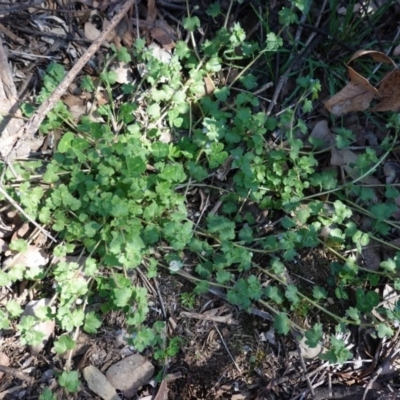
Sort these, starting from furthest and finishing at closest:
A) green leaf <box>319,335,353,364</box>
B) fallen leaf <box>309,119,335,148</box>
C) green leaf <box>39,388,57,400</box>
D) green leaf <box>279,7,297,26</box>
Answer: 1. fallen leaf <box>309,119,335,148</box>
2. green leaf <box>279,7,297,26</box>
3. green leaf <box>319,335,353,364</box>
4. green leaf <box>39,388,57,400</box>

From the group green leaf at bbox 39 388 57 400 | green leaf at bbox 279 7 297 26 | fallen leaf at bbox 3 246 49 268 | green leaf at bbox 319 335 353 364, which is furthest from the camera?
green leaf at bbox 279 7 297 26

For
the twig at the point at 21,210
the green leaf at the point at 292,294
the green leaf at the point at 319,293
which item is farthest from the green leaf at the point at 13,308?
the green leaf at the point at 319,293

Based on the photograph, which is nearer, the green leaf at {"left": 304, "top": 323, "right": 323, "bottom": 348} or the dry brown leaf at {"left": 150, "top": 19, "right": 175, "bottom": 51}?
the green leaf at {"left": 304, "top": 323, "right": 323, "bottom": 348}

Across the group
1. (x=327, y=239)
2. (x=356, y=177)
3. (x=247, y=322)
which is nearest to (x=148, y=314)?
(x=247, y=322)

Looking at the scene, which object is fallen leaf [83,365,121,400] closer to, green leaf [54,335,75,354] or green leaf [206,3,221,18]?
green leaf [54,335,75,354]

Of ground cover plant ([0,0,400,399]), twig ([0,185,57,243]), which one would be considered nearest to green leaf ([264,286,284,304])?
ground cover plant ([0,0,400,399])

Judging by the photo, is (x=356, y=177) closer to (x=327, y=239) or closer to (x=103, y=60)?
(x=327, y=239)

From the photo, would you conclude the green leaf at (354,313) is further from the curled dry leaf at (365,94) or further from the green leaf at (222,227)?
the curled dry leaf at (365,94)
